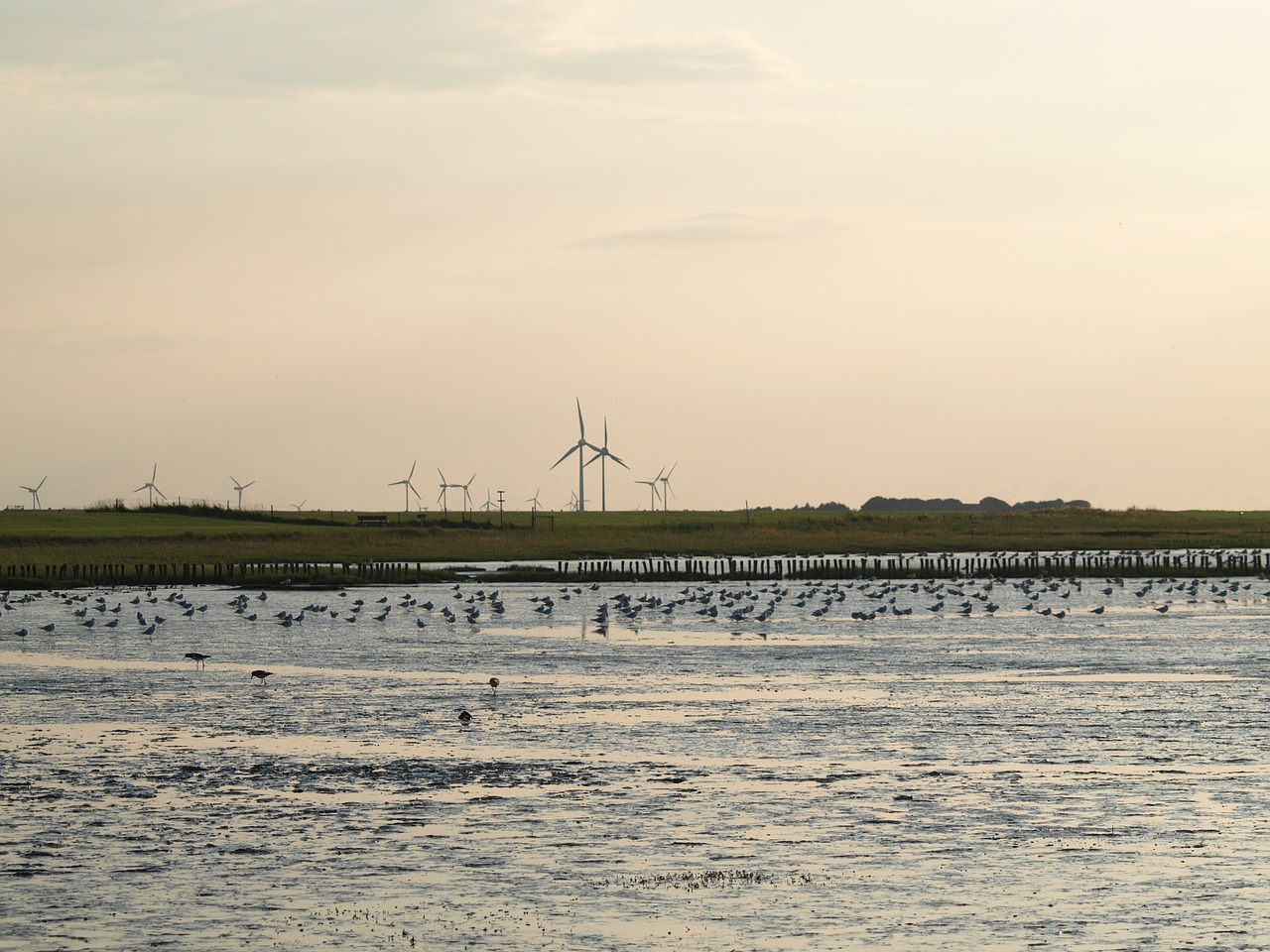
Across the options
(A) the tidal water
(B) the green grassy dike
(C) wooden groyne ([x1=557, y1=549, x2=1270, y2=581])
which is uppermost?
(B) the green grassy dike

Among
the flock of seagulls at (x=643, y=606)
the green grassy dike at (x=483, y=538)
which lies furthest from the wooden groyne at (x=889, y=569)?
the green grassy dike at (x=483, y=538)

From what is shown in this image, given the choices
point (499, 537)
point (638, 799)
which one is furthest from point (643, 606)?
point (499, 537)

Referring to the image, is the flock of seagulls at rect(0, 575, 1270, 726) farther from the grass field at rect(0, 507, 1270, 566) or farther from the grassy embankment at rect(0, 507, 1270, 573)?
the grass field at rect(0, 507, 1270, 566)

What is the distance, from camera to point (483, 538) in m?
111

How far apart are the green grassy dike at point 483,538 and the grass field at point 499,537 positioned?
116 millimetres

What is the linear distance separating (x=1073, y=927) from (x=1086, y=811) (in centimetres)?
472

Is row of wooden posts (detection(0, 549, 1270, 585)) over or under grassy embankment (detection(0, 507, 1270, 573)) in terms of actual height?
under

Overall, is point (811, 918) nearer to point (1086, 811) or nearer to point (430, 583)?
point (1086, 811)

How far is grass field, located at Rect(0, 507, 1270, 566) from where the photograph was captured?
94.7 meters

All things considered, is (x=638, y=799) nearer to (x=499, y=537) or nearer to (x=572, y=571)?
(x=572, y=571)

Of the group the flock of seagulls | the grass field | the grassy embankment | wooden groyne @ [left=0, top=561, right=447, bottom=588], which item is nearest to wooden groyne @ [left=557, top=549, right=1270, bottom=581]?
the flock of seagulls

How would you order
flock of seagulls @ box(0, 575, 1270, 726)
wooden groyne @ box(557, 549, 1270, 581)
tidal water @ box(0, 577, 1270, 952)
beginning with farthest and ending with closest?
wooden groyne @ box(557, 549, 1270, 581), flock of seagulls @ box(0, 575, 1270, 726), tidal water @ box(0, 577, 1270, 952)

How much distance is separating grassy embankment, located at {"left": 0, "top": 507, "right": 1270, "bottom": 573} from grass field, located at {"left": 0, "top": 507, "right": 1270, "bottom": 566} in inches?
5.2

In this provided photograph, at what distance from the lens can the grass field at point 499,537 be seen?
9469 cm
